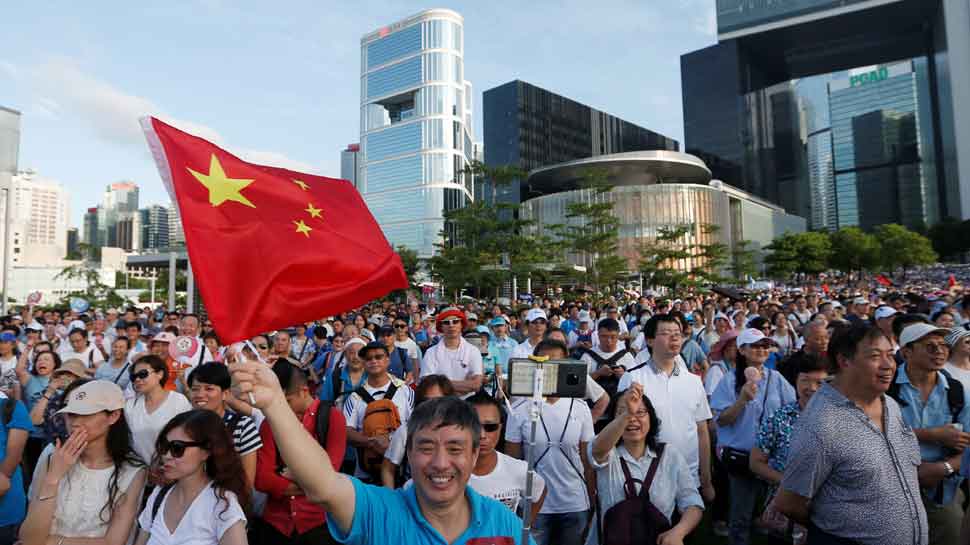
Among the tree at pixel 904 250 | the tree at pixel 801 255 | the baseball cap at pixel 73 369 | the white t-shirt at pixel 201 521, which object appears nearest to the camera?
the white t-shirt at pixel 201 521

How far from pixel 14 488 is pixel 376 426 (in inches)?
86.2

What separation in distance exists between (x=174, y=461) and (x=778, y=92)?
11938 cm

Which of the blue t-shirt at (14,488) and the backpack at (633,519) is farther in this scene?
the blue t-shirt at (14,488)

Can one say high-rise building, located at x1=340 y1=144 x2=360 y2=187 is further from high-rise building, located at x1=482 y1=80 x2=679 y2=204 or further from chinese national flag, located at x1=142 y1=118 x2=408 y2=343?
chinese national flag, located at x1=142 y1=118 x2=408 y2=343

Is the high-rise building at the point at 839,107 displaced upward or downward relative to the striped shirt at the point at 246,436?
upward

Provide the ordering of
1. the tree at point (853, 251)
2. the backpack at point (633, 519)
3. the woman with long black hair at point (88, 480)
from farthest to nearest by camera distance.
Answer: the tree at point (853, 251) → the backpack at point (633, 519) → the woman with long black hair at point (88, 480)

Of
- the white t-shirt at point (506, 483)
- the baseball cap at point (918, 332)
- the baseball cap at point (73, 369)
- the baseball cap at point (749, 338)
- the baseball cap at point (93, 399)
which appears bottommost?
the white t-shirt at point (506, 483)

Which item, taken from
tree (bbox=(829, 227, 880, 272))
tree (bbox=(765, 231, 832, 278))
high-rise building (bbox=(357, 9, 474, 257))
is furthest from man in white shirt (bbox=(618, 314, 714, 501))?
high-rise building (bbox=(357, 9, 474, 257))

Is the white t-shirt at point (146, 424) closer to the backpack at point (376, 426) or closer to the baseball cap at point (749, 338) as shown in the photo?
the backpack at point (376, 426)

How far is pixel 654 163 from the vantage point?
5856cm

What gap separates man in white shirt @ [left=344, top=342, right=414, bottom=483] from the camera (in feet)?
14.4

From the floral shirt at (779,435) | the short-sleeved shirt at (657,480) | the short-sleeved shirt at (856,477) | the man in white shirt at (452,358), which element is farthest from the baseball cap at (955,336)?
the man in white shirt at (452,358)

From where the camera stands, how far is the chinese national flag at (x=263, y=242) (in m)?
2.52

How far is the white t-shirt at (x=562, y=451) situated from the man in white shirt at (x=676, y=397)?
1.50 ft
